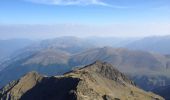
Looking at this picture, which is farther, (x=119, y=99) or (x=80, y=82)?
(x=119, y=99)

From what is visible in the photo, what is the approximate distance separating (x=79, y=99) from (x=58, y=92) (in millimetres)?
32018

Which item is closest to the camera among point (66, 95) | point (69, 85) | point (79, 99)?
point (79, 99)

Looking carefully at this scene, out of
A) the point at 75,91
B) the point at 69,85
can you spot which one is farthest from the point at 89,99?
the point at 69,85

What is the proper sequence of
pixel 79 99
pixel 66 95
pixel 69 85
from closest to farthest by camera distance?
pixel 79 99 < pixel 66 95 < pixel 69 85

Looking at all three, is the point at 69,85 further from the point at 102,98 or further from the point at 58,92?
the point at 102,98

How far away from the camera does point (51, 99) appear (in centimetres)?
19838

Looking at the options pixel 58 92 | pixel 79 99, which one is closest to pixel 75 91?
pixel 79 99

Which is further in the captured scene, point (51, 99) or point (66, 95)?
point (51, 99)

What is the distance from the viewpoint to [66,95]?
182 metres

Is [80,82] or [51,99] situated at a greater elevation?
[80,82]

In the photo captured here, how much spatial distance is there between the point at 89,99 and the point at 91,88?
38.9ft

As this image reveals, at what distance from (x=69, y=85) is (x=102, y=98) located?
22330mm

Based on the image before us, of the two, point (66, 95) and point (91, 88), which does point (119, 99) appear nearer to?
point (91, 88)

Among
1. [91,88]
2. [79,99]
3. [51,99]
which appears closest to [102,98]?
[91,88]
